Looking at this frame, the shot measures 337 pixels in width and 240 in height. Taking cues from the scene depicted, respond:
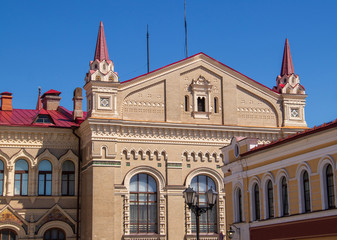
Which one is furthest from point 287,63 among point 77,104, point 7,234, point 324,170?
point 7,234

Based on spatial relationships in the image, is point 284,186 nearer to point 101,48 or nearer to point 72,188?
point 72,188

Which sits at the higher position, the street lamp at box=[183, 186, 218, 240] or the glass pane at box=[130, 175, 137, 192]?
the glass pane at box=[130, 175, 137, 192]

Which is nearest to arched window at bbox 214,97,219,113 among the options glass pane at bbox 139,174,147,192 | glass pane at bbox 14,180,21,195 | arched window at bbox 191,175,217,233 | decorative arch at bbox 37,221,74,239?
arched window at bbox 191,175,217,233

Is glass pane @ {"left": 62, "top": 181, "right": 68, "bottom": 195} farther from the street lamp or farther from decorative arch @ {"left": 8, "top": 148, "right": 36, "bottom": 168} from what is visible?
the street lamp

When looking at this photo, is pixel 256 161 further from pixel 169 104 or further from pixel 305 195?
pixel 169 104

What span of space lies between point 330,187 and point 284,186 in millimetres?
3312

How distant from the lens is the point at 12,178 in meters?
38.0

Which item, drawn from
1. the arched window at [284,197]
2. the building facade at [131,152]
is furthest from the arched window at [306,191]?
the building facade at [131,152]

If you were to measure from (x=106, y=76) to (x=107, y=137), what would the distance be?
3882 mm

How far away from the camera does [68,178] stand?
39.4m

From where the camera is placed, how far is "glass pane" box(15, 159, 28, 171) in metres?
38.5

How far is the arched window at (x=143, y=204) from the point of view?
3803 cm

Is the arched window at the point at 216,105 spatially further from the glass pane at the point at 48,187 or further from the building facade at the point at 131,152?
the glass pane at the point at 48,187

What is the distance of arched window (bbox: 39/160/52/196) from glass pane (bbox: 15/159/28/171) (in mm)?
915
